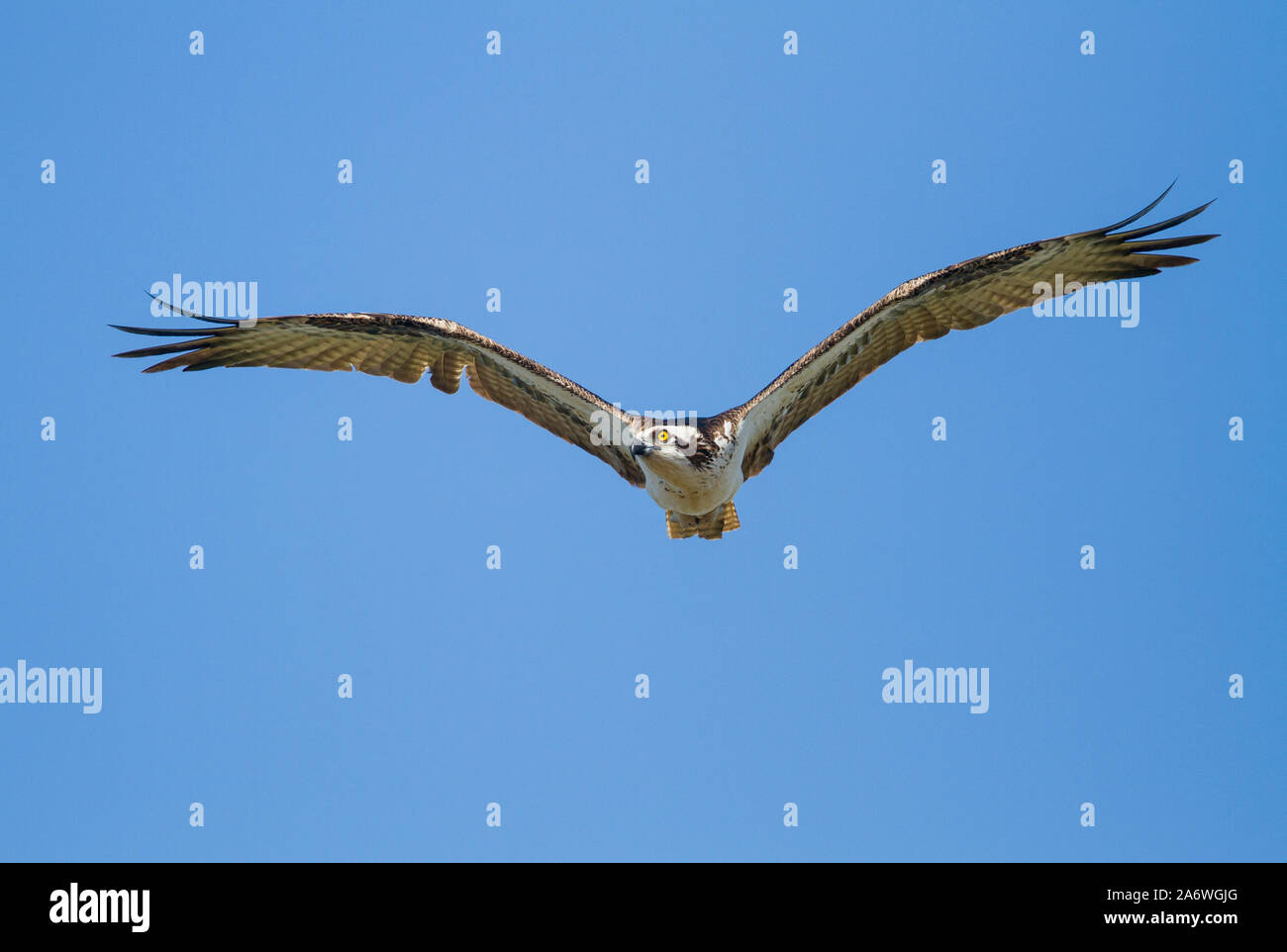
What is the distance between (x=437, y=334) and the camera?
12055mm

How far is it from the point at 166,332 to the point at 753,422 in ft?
18.9

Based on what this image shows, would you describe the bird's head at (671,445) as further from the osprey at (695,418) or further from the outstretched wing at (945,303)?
the outstretched wing at (945,303)

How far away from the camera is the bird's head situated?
11008mm

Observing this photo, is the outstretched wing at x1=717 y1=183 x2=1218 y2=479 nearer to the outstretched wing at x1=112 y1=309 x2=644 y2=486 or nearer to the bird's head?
the bird's head

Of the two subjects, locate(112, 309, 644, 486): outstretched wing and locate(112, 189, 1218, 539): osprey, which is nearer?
locate(112, 189, 1218, 539): osprey

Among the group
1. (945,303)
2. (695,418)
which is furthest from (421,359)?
(945,303)

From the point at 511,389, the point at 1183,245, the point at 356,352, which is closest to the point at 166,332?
the point at 356,352

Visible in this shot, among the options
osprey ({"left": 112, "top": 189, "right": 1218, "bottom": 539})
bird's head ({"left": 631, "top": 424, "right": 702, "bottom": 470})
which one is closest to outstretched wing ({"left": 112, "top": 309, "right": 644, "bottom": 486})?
osprey ({"left": 112, "top": 189, "right": 1218, "bottom": 539})

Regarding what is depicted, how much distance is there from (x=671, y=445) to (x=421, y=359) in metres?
3.13

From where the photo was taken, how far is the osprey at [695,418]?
36.3 ft

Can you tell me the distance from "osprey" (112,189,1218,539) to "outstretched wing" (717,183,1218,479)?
0.01m

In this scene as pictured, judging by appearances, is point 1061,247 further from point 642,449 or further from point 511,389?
point 511,389

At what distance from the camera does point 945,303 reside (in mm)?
11461
